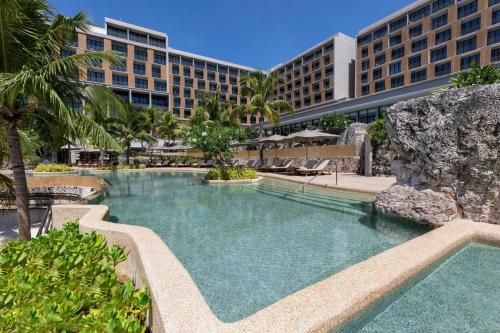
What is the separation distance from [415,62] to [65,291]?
53956 mm

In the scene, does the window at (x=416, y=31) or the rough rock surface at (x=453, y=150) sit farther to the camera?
the window at (x=416, y=31)

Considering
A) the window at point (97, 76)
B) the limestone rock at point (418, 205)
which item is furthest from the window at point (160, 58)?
the limestone rock at point (418, 205)

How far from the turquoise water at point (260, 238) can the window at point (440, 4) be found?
46.2 meters

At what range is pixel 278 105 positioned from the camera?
84.0 feet

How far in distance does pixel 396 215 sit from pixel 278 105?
1992 centimetres

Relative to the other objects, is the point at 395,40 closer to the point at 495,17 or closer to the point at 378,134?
the point at 495,17

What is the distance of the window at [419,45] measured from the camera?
140 feet

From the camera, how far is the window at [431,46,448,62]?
40.1m

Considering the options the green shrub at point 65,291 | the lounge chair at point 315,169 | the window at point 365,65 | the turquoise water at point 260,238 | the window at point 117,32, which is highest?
the window at point 117,32

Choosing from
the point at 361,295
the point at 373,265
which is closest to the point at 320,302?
the point at 361,295

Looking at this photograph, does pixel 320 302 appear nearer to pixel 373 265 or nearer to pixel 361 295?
pixel 361 295

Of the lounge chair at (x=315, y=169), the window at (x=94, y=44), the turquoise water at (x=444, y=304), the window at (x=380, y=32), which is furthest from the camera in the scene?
the window at (x=94, y=44)

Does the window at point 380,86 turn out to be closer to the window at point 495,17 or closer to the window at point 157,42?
the window at point 495,17

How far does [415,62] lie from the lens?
4391 centimetres
